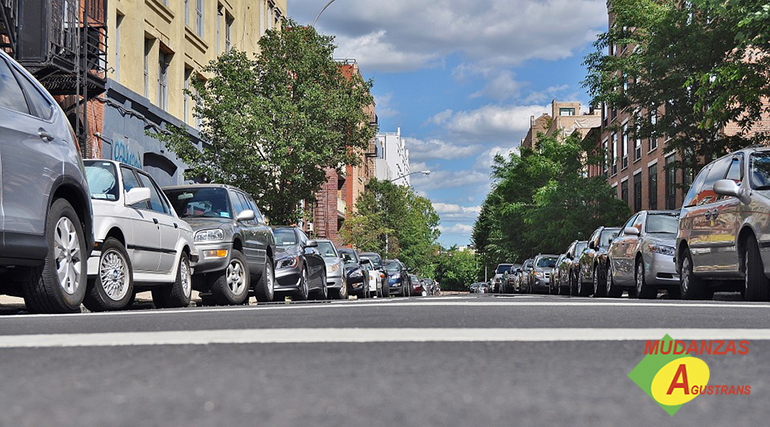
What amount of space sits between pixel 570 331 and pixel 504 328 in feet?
1.26

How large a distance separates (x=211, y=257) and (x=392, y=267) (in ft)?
85.7

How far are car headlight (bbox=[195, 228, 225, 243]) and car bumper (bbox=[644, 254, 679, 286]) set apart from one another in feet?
23.5

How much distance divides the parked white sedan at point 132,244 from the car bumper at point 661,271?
25.1 feet

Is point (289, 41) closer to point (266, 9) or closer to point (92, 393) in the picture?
point (266, 9)

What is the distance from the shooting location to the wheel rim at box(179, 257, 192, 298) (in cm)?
1217

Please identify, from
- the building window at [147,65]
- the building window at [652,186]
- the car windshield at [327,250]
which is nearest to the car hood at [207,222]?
the car windshield at [327,250]

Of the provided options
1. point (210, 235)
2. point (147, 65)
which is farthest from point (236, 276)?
point (147, 65)

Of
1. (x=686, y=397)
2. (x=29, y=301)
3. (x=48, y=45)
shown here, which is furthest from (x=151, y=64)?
(x=686, y=397)

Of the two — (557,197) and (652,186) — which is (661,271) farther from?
(652,186)

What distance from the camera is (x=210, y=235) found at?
13.5m

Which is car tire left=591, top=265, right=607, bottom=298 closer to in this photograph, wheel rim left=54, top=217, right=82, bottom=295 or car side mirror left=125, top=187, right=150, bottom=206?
car side mirror left=125, top=187, right=150, bottom=206

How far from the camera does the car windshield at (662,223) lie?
16797 mm

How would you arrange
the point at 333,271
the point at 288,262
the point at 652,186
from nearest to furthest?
the point at 288,262
the point at 333,271
the point at 652,186

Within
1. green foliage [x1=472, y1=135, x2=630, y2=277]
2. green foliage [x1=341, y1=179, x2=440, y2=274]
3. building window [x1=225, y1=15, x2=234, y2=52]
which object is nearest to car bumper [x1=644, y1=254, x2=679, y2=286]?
building window [x1=225, y1=15, x2=234, y2=52]
